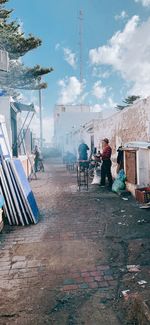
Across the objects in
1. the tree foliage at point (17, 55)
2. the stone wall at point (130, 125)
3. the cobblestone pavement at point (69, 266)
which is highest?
the tree foliage at point (17, 55)

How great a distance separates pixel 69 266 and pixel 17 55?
45.4 feet

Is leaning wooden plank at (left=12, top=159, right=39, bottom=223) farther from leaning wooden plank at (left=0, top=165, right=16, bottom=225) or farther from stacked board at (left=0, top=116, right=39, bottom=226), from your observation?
leaning wooden plank at (left=0, top=165, right=16, bottom=225)

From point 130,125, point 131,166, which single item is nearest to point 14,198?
point 131,166

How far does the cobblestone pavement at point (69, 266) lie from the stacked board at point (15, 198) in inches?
11.3

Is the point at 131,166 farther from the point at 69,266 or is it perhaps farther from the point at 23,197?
the point at 69,266

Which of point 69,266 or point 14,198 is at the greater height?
point 14,198

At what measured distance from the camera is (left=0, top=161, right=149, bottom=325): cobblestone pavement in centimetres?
265

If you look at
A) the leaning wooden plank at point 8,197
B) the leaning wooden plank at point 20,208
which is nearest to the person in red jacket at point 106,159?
the leaning wooden plank at point 20,208

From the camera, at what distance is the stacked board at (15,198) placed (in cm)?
563

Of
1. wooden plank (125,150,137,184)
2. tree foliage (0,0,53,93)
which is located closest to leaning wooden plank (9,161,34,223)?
wooden plank (125,150,137,184)

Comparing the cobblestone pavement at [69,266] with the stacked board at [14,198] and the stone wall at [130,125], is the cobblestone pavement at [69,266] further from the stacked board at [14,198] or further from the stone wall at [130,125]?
the stone wall at [130,125]

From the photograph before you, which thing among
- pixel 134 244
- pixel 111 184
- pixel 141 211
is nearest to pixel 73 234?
pixel 134 244

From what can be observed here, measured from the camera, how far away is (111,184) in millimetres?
9828

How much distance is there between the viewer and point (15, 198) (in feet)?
18.6
